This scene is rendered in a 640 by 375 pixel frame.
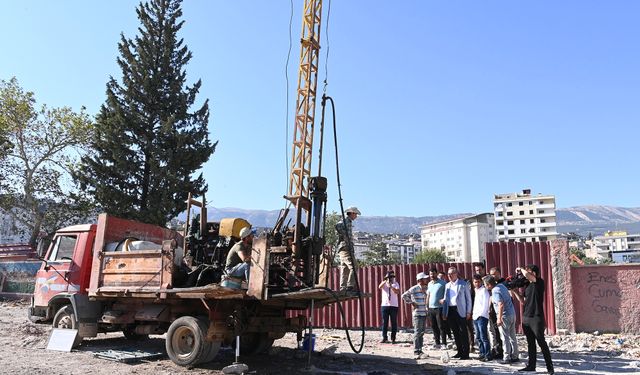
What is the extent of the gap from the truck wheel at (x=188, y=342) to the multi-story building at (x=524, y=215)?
153 metres

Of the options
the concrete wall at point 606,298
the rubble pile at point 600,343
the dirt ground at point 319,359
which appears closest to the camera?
the dirt ground at point 319,359

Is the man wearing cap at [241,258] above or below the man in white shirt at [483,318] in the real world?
above

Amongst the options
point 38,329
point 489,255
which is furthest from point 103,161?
point 489,255

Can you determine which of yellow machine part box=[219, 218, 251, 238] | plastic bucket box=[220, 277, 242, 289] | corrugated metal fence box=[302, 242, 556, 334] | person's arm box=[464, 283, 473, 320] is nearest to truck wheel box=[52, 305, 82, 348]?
yellow machine part box=[219, 218, 251, 238]

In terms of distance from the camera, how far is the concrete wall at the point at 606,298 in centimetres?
1135

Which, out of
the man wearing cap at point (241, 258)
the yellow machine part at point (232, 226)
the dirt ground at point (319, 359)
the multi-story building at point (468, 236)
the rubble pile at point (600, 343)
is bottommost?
the dirt ground at point (319, 359)

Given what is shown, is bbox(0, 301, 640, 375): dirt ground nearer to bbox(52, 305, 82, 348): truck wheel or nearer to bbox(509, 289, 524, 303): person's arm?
bbox(52, 305, 82, 348): truck wheel

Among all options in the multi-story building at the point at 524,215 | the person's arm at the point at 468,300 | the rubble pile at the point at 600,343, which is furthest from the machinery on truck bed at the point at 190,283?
the multi-story building at the point at 524,215

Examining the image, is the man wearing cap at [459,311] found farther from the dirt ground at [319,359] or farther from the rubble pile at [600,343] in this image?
the rubble pile at [600,343]

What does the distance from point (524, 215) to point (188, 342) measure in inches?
6277

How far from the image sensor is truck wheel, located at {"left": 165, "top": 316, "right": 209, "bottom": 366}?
7863 millimetres

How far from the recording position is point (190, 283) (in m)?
8.73

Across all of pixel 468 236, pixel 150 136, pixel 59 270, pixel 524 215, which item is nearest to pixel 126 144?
pixel 150 136

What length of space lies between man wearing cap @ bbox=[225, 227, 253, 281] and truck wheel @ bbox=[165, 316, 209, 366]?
1024 mm
